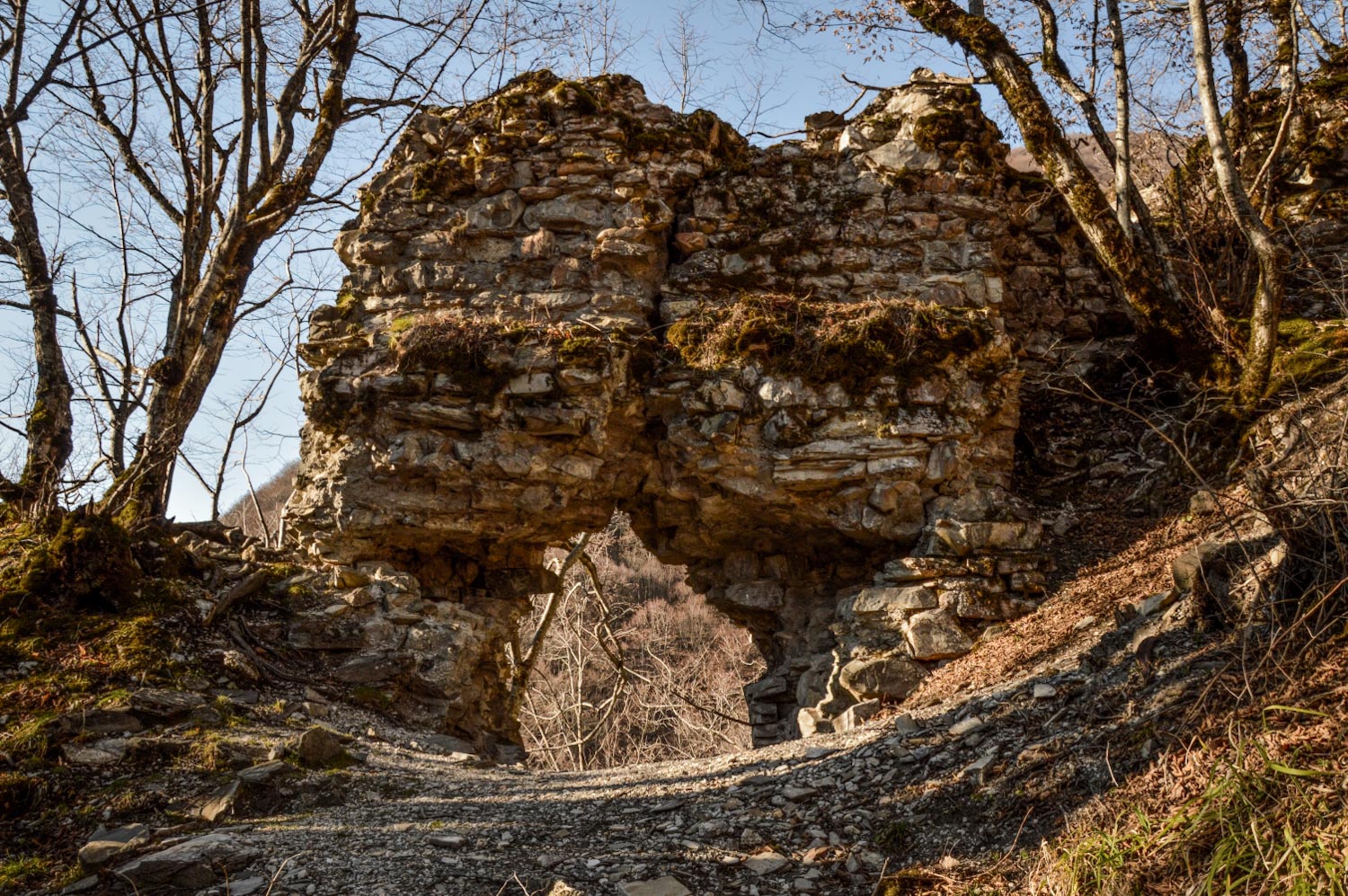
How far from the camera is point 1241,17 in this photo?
782 cm

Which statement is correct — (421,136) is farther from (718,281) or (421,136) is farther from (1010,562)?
(1010,562)

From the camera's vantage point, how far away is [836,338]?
6.87 meters

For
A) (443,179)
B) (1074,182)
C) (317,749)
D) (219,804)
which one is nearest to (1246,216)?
(1074,182)

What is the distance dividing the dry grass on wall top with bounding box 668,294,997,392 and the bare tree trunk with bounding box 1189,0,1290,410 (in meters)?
1.85

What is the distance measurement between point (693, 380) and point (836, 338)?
121 centimetres

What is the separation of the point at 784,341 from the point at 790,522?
1.51 m

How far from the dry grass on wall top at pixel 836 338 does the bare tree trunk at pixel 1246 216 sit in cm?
185

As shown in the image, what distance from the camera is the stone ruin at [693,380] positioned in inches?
262

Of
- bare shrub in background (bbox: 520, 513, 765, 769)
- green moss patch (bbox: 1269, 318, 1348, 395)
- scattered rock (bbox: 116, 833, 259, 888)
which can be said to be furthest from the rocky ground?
bare shrub in background (bbox: 520, 513, 765, 769)

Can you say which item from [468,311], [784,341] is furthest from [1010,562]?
[468,311]

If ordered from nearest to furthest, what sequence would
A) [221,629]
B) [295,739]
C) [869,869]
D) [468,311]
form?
A: 1. [869,869]
2. [295,739]
3. [221,629]
4. [468,311]

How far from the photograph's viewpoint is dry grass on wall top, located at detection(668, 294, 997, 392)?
22.4ft

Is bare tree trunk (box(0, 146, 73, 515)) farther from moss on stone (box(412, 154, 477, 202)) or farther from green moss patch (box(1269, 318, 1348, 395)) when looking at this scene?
green moss patch (box(1269, 318, 1348, 395))

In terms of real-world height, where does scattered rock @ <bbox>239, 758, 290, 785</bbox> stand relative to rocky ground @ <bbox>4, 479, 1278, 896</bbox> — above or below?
above
